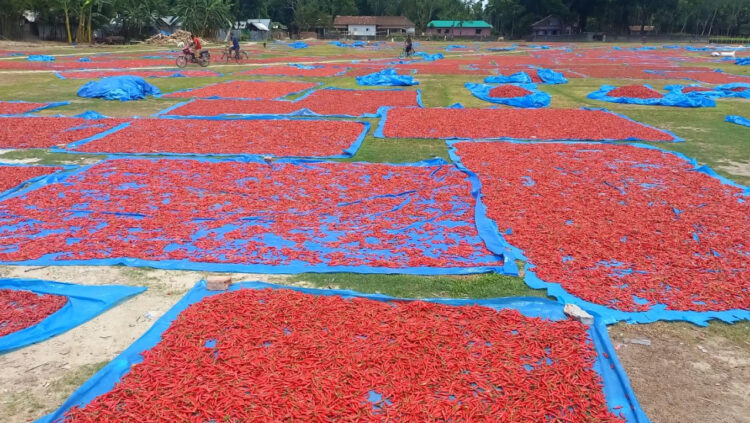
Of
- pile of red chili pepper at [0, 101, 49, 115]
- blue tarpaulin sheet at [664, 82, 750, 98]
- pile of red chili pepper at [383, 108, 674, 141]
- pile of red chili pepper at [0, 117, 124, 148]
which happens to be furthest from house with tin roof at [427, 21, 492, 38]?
pile of red chili pepper at [0, 117, 124, 148]

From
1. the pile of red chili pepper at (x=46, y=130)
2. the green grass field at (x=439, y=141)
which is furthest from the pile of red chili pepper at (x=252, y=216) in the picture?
the pile of red chili pepper at (x=46, y=130)

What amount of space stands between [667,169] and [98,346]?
25.4ft

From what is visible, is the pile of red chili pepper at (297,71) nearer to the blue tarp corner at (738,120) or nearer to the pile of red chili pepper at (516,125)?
the pile of red chili pepper at (516,125)

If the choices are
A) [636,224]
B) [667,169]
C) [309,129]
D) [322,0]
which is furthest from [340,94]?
[322,0]

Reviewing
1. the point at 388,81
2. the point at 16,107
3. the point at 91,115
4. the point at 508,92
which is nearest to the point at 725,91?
the point at 508,92

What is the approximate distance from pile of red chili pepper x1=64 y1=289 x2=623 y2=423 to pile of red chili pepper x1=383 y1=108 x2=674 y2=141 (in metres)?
6.29

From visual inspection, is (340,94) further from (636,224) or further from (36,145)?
(636,224)

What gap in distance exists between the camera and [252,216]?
5.32 m

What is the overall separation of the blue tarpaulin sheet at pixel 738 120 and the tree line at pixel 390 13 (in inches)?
1719

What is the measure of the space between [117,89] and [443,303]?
1317cm

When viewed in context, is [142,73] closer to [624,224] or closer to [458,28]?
[624,224]

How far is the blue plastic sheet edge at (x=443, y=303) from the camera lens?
8.96ft

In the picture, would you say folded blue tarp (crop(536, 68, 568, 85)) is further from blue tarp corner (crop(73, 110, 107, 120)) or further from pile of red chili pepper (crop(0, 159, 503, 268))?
blue tarp corner (crop(73, 110, 107, 120))

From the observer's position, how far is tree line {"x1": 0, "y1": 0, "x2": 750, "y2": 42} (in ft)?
130
